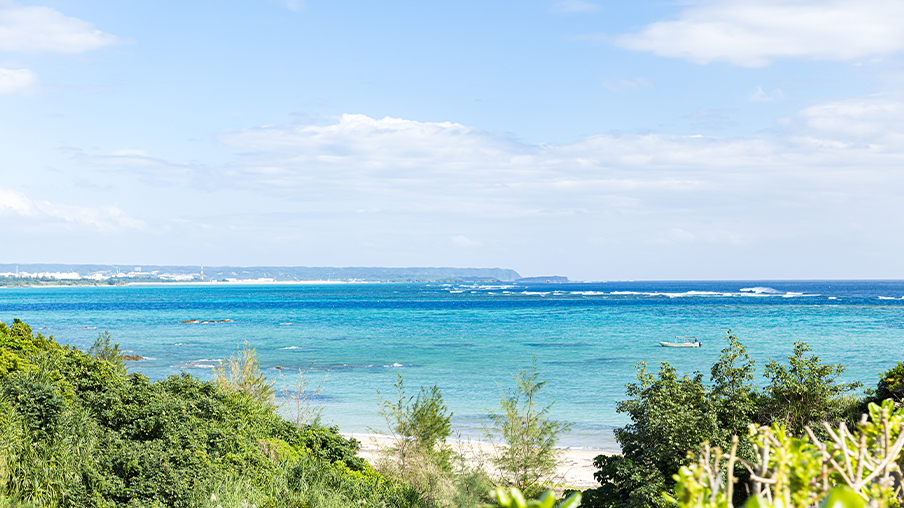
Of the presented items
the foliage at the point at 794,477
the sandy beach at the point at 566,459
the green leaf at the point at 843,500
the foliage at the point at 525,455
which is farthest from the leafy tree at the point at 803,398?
the green leaf at the point at 843,500

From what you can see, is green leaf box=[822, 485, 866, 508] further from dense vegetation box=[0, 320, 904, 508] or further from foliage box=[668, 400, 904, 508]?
dense vegetation box=[0, 320, 904, 508]

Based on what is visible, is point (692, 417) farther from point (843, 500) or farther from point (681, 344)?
point (681, 344)

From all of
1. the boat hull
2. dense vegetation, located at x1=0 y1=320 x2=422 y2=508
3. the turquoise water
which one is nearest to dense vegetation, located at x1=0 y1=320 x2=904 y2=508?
dense vegetation, located at x1=0 y1=320 x2=422 y2=508

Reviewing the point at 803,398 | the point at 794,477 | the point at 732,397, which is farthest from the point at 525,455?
the point at 794,477

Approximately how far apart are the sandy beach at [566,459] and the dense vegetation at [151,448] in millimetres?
2909

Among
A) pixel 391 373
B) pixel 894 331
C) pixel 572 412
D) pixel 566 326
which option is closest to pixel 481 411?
pixel 572 412

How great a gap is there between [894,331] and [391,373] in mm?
40799

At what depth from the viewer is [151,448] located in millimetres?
9102

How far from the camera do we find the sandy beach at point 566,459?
1452cm

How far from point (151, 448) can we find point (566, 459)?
338 inches

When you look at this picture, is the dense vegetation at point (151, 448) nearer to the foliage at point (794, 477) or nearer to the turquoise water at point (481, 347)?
the foliage at point (794, 477)

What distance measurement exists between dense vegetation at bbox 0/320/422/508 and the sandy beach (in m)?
2.91

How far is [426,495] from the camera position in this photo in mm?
11453

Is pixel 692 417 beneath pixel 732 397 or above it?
beneath
